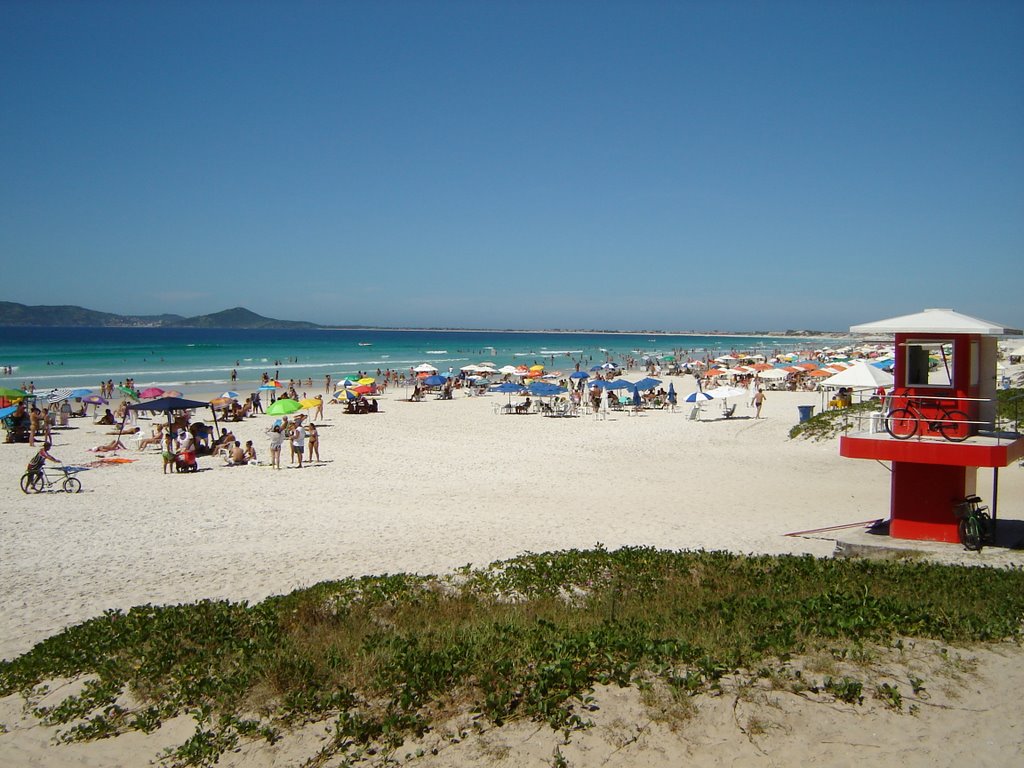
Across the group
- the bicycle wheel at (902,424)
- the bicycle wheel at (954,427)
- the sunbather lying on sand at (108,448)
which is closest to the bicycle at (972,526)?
the bicycle wheel at (954,427)

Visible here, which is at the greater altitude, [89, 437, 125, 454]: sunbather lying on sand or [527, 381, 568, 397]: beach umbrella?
[527, 381, 568, 397]: beach umbrella

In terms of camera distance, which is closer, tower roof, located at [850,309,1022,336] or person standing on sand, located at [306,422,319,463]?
tower roof, located at [850,309,1022,336]

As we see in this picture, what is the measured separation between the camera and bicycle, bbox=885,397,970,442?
9.24 meters

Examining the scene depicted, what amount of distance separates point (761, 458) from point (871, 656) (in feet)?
45.7

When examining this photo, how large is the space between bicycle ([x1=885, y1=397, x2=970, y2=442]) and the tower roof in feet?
3.08

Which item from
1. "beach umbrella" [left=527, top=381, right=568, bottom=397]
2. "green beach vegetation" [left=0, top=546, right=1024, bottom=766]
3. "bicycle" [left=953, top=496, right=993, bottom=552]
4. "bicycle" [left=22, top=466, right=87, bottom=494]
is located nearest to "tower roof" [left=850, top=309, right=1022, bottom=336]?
"bicycle" [left=953, top=496, right=993, bottom=552]

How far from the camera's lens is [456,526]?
459 inches

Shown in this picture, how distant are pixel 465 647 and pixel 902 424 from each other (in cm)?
707

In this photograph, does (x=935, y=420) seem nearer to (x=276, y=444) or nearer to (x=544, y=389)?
(x=276, y=444)

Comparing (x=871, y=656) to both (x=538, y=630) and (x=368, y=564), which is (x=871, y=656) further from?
(x=368, y=564)

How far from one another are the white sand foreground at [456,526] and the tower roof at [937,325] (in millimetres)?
2712

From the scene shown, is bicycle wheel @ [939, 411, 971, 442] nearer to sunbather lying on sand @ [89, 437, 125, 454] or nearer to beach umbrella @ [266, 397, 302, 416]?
beach umbrella @ [266, 397, 302, 416]

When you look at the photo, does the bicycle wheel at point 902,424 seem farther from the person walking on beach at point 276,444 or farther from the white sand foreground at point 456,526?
the person walking on beach at point 276,444

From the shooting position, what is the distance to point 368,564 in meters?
9.52
